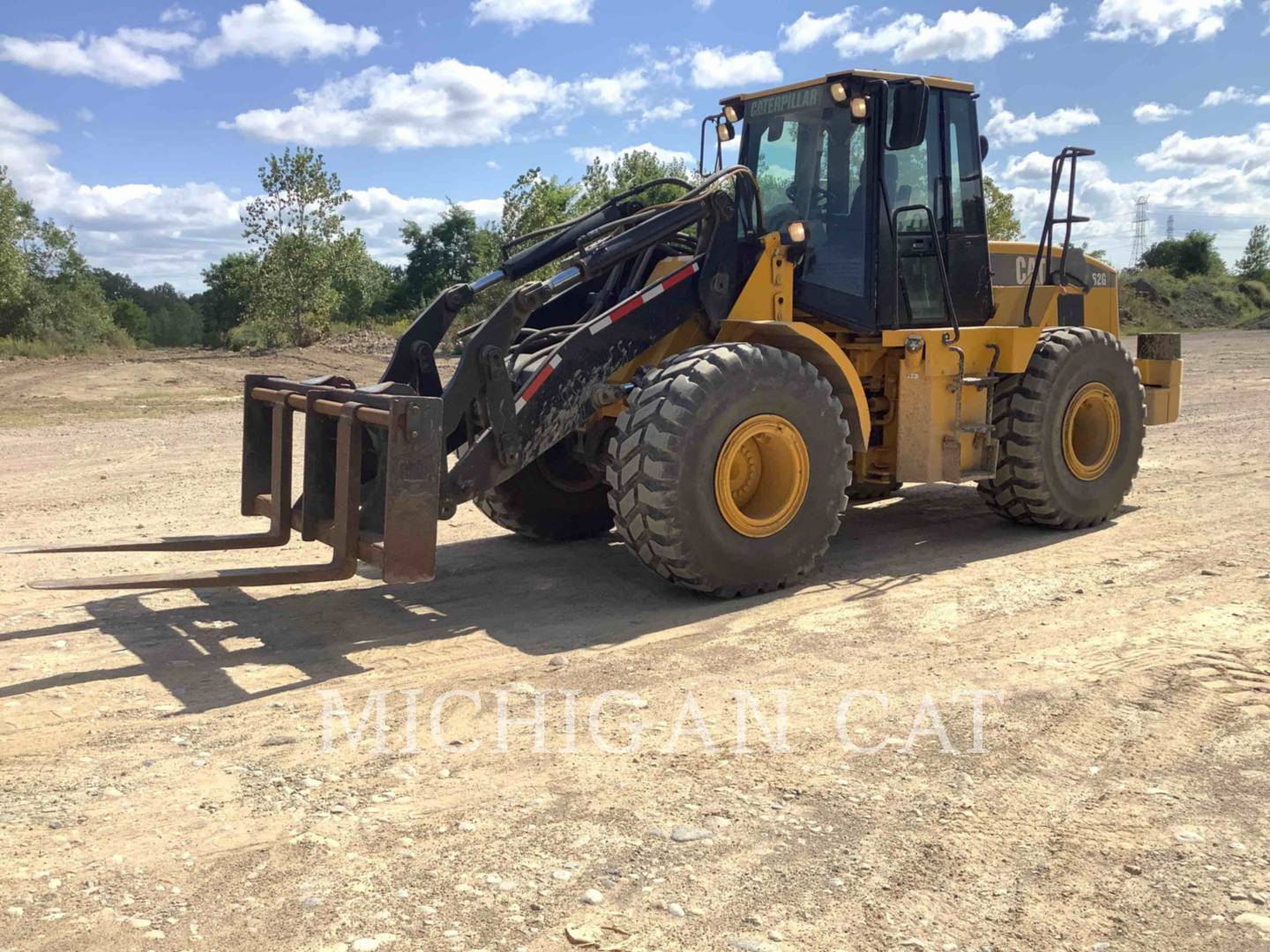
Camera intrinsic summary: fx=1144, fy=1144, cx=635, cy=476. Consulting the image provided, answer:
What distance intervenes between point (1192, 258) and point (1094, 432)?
50.5 metres

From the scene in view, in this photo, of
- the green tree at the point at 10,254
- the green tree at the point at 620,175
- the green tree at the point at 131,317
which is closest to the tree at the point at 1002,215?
the green tree at the point at 620,175

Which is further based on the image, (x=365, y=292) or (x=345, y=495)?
(x=365, y=292)

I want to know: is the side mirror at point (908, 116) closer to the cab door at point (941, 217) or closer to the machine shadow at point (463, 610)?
the cab door at point (941, 217)

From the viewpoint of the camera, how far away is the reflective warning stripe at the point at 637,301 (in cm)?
639

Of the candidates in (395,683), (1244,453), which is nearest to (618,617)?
(395,683)

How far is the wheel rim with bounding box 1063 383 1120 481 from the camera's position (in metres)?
8.16

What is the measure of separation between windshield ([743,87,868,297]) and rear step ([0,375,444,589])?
2947mm

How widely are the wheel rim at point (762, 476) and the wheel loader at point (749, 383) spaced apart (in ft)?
0.05

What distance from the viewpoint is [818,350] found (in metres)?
6.79

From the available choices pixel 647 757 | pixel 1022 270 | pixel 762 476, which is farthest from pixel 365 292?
pixel 647 757

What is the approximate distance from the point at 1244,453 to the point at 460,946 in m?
10.6

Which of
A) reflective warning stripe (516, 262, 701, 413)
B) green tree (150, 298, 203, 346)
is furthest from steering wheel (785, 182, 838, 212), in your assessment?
green tree (150, 298, 203, 346)

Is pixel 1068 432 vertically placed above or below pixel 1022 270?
below

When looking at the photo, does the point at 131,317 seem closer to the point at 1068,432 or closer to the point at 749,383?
the point at 1068,432
